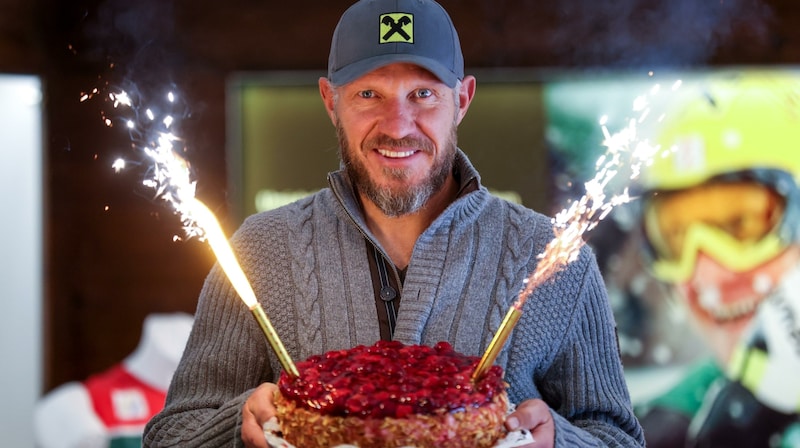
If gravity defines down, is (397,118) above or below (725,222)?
above

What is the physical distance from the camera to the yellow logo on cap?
5.47 feet

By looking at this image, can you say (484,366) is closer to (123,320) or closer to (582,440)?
(582,440)

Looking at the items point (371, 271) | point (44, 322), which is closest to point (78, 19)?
point (44, 322)

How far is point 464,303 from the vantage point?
5.63 ft

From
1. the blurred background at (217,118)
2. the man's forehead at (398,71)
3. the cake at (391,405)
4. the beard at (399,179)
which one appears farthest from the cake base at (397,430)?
the blurred background at (217,118)

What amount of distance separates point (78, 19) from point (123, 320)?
105cm

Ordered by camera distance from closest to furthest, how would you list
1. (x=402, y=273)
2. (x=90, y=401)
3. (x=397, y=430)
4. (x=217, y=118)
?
(x=397, y=430) < (x=402, y=273) < (x=90, y=401) < (x=217, y=118)

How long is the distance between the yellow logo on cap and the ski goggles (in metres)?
2.04

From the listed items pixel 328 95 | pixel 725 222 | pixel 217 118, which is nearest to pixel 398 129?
pixel 328 95

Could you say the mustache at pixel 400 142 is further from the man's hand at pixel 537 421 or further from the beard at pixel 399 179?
the man's hand at pixel 537 421

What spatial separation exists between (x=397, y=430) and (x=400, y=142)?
0.55 meters

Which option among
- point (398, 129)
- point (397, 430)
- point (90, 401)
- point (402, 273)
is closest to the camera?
point (397, 430)

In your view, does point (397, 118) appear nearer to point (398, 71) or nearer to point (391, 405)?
point (398, 71)

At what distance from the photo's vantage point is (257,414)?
4.71 feet
